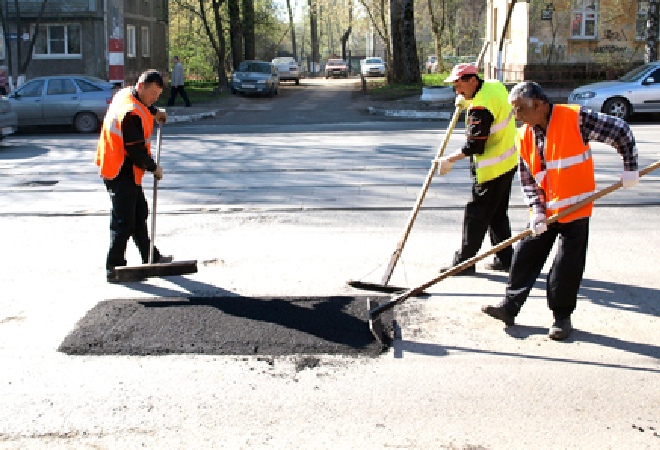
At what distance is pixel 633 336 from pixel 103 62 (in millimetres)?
27838

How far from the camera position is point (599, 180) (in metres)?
10.8

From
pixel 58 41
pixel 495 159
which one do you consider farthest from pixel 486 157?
pixel 58 41

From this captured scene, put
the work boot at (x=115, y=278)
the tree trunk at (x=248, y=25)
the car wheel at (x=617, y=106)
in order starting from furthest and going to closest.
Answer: the tree trunk at (x=248, y=25) < the car wheel at (x=617, y=106) < the work boot at (x=115, y=278)

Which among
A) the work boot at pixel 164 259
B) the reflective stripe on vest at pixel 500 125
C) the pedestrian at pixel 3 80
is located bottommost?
the work boot at pixel 164 259

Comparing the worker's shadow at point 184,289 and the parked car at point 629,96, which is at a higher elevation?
the parked car at point 629,96

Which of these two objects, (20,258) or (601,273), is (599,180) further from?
(20,258)

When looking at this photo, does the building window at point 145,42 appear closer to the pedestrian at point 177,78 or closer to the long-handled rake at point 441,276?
the pedestrian at point 177,78

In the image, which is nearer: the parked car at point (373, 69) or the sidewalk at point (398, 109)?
the sidewalk at point (398, 109)

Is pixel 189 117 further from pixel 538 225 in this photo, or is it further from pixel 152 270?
pixel 538 225

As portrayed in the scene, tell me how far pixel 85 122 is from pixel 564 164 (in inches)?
657

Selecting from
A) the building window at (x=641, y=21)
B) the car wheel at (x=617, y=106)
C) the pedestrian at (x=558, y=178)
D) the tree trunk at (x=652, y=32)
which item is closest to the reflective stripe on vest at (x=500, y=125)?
the pedestrian at (x=558, y=178)

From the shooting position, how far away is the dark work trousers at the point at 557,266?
502cm

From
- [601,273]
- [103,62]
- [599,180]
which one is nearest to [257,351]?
[601,273]

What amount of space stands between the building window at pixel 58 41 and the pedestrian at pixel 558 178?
27.9 metres
